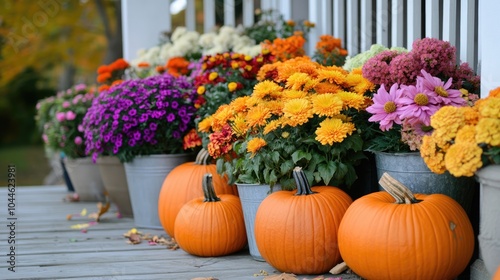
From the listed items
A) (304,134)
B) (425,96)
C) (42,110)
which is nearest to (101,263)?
(304,134)

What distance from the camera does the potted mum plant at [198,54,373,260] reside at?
A: 9.58 ft

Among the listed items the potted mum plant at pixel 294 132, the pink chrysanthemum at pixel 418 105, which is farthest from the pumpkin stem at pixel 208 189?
the pink chrysanthemum at pixel 418 105

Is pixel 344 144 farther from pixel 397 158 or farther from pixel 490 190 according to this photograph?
pixel 490 190

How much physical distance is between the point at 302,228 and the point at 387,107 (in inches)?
24.0

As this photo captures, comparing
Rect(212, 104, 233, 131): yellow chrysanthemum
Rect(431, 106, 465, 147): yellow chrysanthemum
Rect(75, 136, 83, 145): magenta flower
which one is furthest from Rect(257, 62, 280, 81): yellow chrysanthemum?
Rect(75, 136, 83, 145): magenta flower

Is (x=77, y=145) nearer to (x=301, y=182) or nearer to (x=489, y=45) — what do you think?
(x=301, y=182)

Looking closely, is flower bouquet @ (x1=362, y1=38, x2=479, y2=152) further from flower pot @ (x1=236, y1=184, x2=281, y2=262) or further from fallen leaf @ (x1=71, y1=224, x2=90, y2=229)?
fallen leaf @ (x1=71, y1=224, x2=90, y2=229)

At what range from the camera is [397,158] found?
2842mm

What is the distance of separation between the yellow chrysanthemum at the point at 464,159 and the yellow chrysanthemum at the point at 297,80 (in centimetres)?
89

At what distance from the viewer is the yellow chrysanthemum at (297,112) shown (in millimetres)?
2898

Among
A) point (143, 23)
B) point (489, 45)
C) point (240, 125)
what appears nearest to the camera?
point (489, 45)

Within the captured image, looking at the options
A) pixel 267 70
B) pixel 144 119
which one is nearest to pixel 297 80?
pixel 267 70

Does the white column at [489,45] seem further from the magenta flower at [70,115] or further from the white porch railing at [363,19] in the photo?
the magenta flower at [70,115]

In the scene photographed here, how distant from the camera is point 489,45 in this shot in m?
2.62
